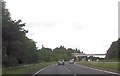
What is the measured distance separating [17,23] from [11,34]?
9526 mm

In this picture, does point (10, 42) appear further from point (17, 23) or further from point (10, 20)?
point (17, 23)

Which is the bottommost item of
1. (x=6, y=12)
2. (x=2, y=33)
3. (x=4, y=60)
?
(x=4, y=60)

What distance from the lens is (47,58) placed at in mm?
178500

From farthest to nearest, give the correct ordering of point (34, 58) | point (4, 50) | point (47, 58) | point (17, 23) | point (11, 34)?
1. point (47, 58)
2. point (34, 58)
3. point (17, 23)
4. point (11, 34)
5. point (4, 50)

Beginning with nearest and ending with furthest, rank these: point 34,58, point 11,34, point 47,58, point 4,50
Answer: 1. point 4,50
2. point 11,34
3. point 34,58
4. point 47,58

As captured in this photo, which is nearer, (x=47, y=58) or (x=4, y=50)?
(x=4, y=50)

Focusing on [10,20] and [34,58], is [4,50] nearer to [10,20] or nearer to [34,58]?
[10,20]

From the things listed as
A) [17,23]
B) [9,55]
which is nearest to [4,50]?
[9,55]

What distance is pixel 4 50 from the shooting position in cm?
5447

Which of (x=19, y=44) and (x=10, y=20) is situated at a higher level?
(x=10, y=20)

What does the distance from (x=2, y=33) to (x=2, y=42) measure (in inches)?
56.0

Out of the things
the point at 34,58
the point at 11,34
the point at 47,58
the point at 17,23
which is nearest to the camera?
the point at 11,34

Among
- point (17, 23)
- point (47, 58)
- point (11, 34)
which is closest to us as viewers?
point (11, 34)

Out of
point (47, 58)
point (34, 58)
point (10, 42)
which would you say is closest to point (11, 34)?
point (10, 42)
